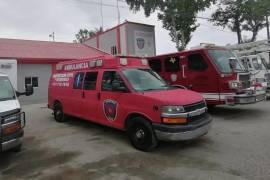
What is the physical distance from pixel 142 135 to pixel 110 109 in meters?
1.29

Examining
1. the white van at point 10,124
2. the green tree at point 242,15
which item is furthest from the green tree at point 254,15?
the white van at point 10,124

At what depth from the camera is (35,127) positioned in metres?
8.78

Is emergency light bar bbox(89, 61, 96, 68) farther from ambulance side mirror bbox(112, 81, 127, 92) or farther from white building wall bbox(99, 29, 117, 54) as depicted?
white building wall bbox(99, 29, 117, 54)

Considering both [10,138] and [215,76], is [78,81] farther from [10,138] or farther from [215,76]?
[215,76]

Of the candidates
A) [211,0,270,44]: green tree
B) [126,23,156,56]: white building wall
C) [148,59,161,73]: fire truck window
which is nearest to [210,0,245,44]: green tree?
[211,0,270,44]: green tree

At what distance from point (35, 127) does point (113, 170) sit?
5.15 meters

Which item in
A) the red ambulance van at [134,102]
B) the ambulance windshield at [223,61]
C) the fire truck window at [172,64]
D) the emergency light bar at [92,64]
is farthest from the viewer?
the fire truck window at [172,64]

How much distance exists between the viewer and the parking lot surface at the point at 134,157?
4.47 metres

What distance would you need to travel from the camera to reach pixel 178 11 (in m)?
28.0

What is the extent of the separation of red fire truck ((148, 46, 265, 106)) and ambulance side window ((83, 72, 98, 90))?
165 inches

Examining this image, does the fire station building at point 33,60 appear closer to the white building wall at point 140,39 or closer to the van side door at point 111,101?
the white building wall at point 140,39

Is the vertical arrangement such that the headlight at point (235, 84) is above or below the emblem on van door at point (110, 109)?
above

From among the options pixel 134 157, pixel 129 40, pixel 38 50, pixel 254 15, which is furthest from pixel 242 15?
pixel 134 157

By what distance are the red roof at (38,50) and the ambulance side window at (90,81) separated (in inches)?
521
